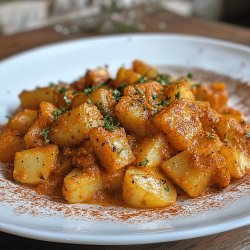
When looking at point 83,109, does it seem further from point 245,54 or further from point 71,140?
point 245,54

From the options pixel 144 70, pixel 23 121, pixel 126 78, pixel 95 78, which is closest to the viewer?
pixel 23 121

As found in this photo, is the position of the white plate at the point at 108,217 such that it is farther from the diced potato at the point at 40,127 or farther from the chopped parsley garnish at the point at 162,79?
the chopped parsley garnish at the point at 162,79

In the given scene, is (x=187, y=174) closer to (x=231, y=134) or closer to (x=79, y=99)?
(x=231, y=134)

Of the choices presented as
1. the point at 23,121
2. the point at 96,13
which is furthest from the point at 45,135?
the point at 96,13

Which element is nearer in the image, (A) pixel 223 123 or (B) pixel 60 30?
(A) pixel 223 123

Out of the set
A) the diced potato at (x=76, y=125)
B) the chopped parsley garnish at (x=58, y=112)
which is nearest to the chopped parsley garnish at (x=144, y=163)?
the diced potato at (x=76, y=125)

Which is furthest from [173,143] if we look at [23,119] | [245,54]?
[245,54]

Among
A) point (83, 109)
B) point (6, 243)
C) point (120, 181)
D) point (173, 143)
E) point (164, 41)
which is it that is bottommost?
point (6, 243)
